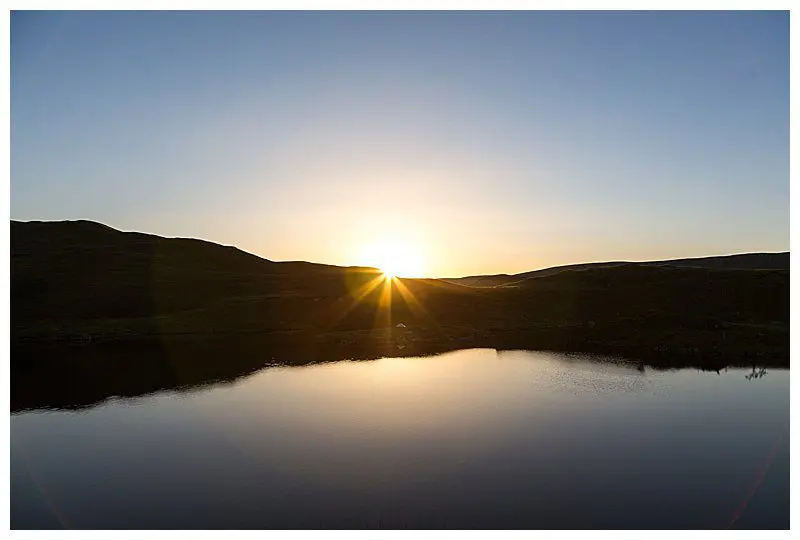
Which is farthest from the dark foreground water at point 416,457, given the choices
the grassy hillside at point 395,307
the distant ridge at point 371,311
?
the grassy hillside at point 395,307

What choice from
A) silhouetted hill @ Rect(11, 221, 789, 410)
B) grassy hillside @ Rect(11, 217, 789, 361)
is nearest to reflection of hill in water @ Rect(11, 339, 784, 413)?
silhouetted hill @ Rect(11, 221, 789, 410)

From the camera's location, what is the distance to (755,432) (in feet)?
137

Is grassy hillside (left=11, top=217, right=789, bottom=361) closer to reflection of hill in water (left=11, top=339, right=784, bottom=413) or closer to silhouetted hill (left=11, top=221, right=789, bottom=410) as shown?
silhouetted hill (left=11, top=221, right=789, bottom=410)

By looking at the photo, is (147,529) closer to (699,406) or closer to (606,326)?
(699,406)

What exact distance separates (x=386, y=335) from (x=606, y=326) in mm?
39313

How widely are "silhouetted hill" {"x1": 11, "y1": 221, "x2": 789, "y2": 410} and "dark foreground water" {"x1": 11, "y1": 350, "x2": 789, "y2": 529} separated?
16.5 m

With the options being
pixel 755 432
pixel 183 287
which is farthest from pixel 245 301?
pixel 755 432

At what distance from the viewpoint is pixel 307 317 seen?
123500 mm

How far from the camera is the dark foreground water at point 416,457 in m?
27.6

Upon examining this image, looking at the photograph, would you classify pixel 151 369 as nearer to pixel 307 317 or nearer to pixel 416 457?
pixel 416 457

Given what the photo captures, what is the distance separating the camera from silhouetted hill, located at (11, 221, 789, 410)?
78.1 meters

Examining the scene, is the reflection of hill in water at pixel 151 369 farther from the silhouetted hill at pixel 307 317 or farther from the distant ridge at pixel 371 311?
the distant ridge at pixel 371 311

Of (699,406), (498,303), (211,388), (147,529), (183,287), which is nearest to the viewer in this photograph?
(147,529)
